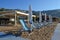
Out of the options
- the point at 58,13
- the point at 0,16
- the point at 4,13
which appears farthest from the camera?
the point at 58,13

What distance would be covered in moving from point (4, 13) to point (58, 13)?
9632 centimetres

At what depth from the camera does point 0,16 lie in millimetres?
35406

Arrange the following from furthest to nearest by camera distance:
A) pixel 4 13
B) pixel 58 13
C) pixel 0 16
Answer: pixel 58 13 < pixel 0 16 < pixel 4 13

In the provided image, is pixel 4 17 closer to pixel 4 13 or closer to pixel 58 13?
pixel 4 13

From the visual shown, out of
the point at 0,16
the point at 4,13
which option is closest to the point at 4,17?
the point at 0,16

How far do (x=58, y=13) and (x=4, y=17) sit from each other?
92842 millimetres

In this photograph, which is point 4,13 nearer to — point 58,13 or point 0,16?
point 0,16

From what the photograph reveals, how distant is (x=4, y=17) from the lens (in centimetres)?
3656

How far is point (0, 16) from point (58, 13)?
9413cm

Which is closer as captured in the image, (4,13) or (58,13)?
(4,13)

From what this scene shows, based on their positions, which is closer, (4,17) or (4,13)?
(4,13)

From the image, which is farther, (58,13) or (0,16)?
(58,13)

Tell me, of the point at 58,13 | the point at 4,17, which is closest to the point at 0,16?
the point at 4,17

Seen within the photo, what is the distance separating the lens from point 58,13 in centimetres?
12550
